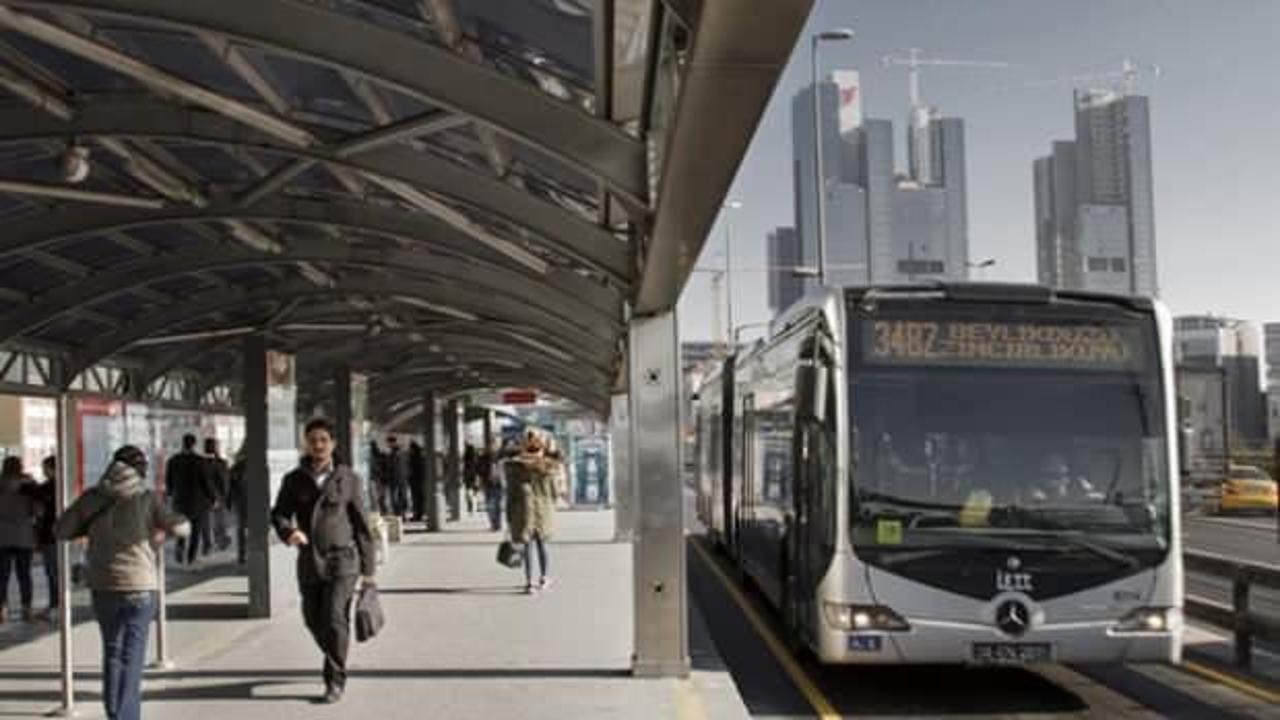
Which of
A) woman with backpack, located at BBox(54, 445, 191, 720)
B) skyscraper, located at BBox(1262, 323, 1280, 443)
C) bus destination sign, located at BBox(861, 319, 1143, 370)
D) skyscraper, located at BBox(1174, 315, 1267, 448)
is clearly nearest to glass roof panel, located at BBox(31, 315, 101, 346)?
woman with backpack, located at BBox(54, 445, 191, 720)

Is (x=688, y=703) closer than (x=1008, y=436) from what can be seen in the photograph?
Yes

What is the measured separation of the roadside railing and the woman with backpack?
24.8 feet

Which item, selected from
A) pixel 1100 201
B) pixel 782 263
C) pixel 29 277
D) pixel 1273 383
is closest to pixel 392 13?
pixel 29 277

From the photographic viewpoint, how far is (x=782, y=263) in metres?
65.9

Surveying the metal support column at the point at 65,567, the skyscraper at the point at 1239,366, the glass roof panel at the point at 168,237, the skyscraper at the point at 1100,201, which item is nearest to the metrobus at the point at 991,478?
the metal support column at the point at 65,567

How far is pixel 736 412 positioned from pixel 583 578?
9.35ft

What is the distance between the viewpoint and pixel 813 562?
1056cm

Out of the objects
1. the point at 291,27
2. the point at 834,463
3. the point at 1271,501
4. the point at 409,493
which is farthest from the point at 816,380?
the point at 1271,501

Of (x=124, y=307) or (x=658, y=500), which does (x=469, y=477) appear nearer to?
(x=124, y=307)

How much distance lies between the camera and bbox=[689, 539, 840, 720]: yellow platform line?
1025 cm

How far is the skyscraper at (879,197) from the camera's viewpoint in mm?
49594

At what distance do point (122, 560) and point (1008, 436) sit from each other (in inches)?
228

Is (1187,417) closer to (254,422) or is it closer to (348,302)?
(254,422)

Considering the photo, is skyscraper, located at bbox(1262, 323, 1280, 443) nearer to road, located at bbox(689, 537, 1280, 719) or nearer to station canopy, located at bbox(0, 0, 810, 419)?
road, located at bbox(689, 537, 1280, 719)
